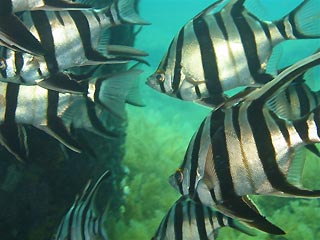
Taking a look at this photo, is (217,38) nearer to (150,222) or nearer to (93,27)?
(93,27)

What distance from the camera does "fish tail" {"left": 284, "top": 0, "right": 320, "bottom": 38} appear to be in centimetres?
265

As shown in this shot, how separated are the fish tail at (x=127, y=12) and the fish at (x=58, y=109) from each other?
332mm

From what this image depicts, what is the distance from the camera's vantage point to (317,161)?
6281 millimetres

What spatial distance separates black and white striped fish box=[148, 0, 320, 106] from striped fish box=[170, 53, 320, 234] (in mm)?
717

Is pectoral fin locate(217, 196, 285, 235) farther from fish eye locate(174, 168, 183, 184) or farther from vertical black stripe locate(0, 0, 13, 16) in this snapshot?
vertical black stripe locate(0, 0, 13, 16)

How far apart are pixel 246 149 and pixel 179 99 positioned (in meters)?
1.07

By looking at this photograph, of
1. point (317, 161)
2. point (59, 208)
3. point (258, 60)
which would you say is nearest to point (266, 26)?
point (258, 60)

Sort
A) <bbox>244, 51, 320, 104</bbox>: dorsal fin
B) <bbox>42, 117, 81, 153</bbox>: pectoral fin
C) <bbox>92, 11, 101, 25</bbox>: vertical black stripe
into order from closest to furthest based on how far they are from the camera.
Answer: <bbox>244, 51, 320, 104</bbox>: dorsal fin, <bbox>42, 117, 81, 153</bbox>: pectoral fin, <bbox>92, 11, 101, 25</bbox>: vertical black stripe

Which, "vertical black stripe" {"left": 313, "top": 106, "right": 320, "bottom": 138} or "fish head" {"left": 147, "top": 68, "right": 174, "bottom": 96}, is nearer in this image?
"vertical black stripe" {"left": 313, "top": 106, "right": 320, "bottom": 138}

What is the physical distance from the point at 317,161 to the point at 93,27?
484cm

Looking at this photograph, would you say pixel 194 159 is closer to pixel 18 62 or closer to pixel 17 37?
pixel 17 37

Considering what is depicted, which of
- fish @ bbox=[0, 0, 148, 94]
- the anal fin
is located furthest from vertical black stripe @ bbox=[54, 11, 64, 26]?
the anal fin

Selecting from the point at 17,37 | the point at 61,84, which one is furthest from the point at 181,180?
the point at 17,37

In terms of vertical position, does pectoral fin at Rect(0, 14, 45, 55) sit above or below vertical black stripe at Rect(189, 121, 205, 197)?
Answer: above
